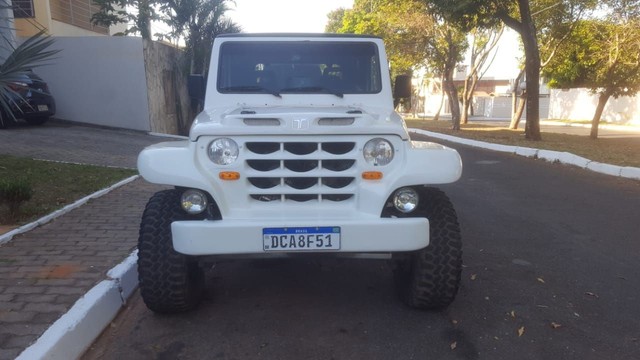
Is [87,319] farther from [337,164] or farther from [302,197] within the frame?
[337,164]

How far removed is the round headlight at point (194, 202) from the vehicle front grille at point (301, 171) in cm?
31

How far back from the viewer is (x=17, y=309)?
3.78 meters

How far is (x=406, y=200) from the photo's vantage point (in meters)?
3.71

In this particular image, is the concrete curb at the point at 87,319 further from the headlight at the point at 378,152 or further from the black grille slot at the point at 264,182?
the headlight at the point at 378,152

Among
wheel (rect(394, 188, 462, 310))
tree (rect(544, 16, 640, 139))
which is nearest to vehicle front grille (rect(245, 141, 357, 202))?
wheel (rect(394, 188, 462, 310))

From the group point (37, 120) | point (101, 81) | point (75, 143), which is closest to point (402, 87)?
point (75, 143)

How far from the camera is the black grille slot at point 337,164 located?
3.76 metres

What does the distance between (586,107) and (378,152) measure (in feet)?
116

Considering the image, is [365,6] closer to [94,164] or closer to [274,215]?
[94,164]

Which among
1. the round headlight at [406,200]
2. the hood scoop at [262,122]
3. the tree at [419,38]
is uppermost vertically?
the tree at [419,38]

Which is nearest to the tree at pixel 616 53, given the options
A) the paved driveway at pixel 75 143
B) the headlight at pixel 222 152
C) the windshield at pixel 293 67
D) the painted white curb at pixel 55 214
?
the paved driveway at pixel 75 143

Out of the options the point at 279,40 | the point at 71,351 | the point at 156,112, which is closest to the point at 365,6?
the point at 156,112

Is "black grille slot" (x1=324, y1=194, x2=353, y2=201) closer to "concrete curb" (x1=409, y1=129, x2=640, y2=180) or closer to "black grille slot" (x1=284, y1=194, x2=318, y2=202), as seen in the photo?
"black grille slot" (x1=284, y1=194, x2=318, y2=202)

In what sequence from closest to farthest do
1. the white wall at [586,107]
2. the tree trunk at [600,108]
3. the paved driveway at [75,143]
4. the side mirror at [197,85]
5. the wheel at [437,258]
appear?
1. the wheel at [437,258]
2. the side mirror at [197,85]
3. the paved driveway at [75,143]
4. the tree trunk at [600,108]
5. the white wall at [586,107]
